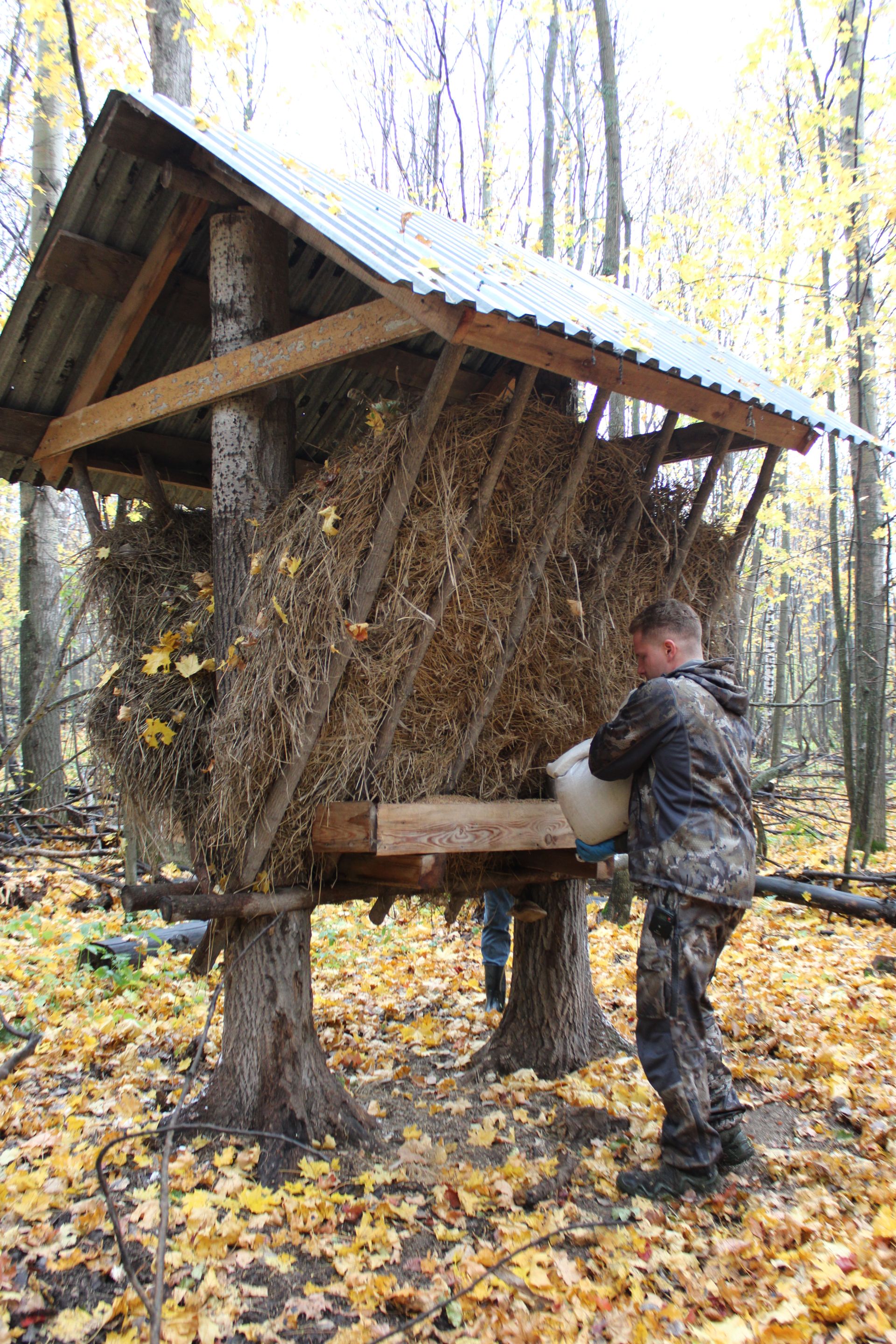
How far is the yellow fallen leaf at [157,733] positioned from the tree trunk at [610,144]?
21.1 ft

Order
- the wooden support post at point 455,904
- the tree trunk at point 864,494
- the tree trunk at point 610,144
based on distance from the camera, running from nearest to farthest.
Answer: the wooden support post at point 455,904 < the tree trunk at point 864,494 < the tree trunk at point 610,144

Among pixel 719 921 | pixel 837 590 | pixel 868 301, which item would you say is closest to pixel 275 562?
pixel 719 921

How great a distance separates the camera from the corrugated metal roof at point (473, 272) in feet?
10.6

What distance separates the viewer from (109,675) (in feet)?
15.0

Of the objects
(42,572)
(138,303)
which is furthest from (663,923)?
(42,572)

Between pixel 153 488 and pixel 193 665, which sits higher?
pixel 153 488

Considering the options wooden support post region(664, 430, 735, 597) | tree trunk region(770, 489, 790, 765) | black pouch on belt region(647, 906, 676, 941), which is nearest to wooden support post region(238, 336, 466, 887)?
wooden support post region(664, 430, 735, 597)

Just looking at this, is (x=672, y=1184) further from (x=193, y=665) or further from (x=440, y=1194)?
(x=193, y=665)

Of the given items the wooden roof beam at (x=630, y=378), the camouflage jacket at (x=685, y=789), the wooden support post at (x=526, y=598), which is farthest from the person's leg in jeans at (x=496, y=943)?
the wooden roof beam at (x=630, y=378)

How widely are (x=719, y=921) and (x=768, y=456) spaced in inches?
98.0

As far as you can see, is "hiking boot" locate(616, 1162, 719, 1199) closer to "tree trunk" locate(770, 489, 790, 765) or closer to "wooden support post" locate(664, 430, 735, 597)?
"wooden support post" locate(664, 430, 735, 597)

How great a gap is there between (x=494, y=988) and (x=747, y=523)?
353cm

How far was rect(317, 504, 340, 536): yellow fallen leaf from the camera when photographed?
3602 mm

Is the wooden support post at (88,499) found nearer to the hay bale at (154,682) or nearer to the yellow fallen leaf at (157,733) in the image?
the hay bale at (154,682)
